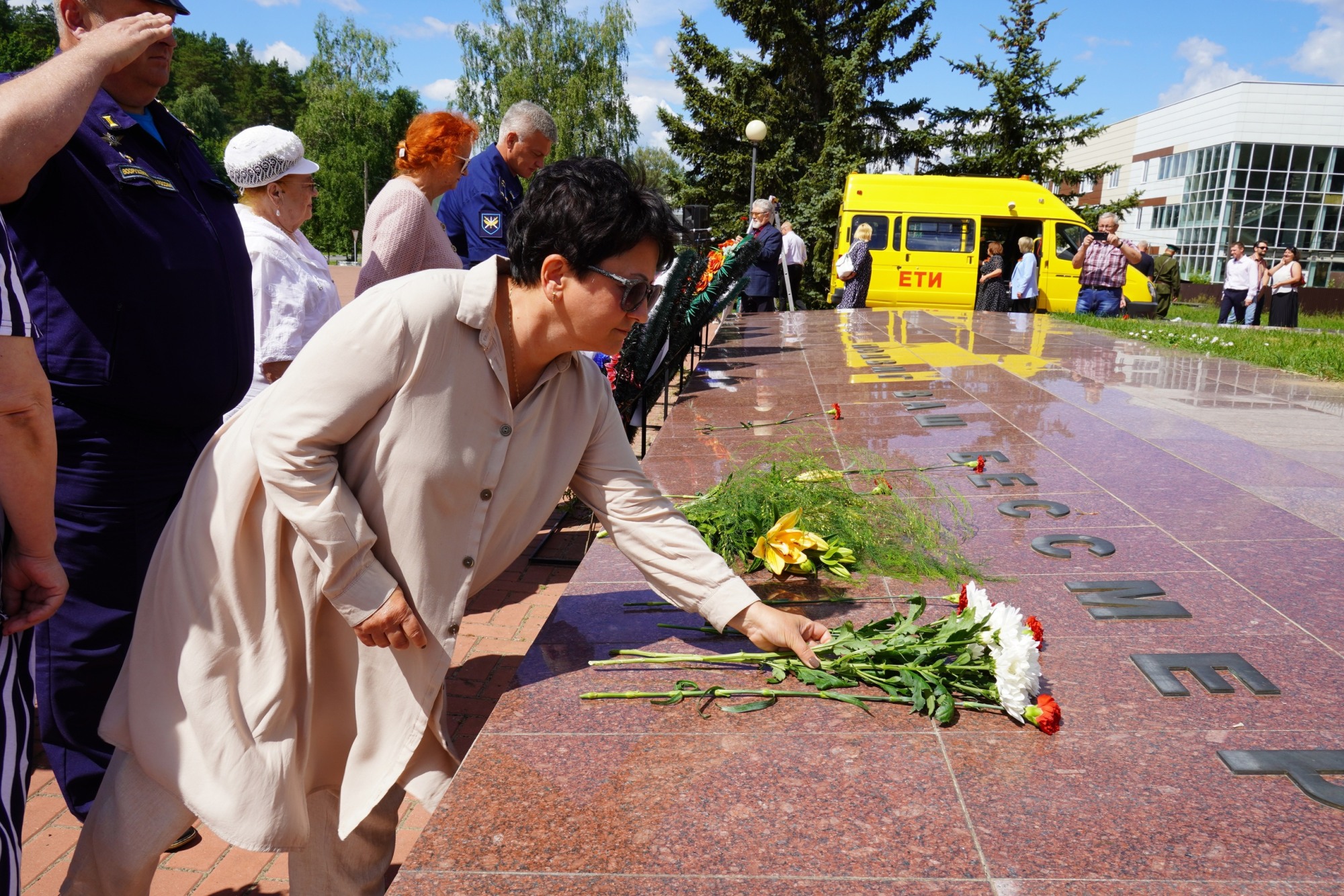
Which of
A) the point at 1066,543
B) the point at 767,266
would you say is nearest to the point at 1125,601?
the point at 1066,543

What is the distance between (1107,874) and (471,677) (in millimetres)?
2565

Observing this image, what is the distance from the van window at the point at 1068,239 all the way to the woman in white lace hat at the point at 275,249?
15168 millimetres

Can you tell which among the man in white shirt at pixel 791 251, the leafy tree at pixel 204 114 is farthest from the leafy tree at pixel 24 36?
the man in white shirt at pixel 791 251

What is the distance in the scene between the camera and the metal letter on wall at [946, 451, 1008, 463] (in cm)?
434

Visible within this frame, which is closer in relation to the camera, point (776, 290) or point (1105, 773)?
point (1105, 773)

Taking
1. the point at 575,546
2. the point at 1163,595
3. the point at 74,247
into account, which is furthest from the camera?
the point at 575,546

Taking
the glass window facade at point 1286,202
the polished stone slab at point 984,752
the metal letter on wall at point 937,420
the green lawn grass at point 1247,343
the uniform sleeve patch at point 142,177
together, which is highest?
the glass window facade at point 1286,202

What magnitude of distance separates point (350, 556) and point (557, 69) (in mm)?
34689

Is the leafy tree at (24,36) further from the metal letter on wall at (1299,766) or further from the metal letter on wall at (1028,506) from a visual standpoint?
the metal letter on wall at (1299,766)

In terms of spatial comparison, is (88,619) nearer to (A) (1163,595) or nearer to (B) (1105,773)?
(B) (1105,773)

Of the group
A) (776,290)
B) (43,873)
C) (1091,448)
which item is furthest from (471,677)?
(776,290)

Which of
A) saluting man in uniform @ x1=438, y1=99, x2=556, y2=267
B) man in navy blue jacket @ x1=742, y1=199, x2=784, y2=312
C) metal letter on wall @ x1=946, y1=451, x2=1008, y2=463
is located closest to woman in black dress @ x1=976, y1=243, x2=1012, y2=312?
man in navy blue jacket @ x1=742, y1=199, x2=784, y2=312

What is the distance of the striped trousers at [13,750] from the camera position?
4.76 feet

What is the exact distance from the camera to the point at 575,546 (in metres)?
5.18
